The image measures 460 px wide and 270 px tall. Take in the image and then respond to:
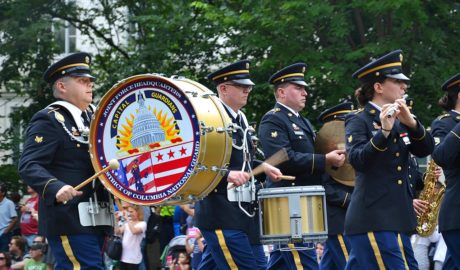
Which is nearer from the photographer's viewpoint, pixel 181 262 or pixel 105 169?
pixel 105 169

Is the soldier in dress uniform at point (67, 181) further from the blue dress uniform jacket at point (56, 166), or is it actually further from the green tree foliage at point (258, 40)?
the green tree foliage at point (258, 40)

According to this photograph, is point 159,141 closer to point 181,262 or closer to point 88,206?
point 88,206

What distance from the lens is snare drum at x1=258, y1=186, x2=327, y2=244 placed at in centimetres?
984

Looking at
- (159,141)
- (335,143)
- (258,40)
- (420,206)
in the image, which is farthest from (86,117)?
(258,40)

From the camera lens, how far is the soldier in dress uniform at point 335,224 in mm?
11453

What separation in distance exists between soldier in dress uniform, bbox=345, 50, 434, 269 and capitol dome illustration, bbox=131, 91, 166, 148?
154 centimetres

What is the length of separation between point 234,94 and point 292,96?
2.85ft

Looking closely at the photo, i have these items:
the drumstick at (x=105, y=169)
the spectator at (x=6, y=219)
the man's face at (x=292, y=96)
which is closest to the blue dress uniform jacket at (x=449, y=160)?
the man's face at (x=292, y=96)

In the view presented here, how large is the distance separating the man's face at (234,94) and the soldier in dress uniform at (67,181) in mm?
1679

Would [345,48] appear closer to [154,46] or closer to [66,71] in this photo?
[154,46]

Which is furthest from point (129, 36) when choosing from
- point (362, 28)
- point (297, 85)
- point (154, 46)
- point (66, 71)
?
point (66, 71)

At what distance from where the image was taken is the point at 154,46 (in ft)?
74.6

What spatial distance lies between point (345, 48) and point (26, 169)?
11.4 metres

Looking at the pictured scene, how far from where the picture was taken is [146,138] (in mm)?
9125
